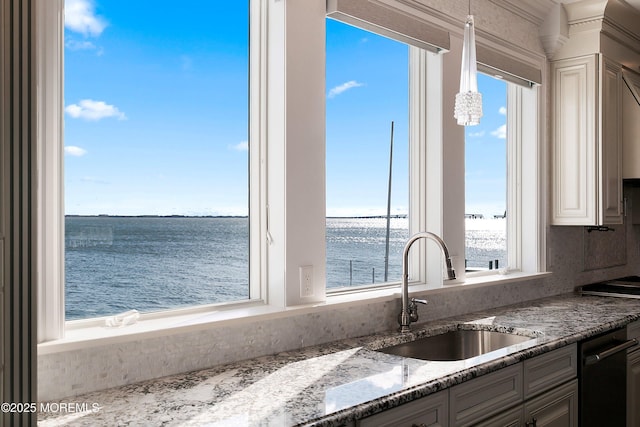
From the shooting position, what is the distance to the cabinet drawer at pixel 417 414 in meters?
1.58

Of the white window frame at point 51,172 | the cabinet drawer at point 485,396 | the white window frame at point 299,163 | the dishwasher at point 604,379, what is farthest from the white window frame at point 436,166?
the white window frame at point 51,172

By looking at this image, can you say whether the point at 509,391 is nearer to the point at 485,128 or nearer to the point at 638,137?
the point at 485,128

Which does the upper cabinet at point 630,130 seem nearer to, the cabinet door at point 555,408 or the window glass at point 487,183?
the window glass at point 487,183

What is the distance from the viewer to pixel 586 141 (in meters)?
3.55

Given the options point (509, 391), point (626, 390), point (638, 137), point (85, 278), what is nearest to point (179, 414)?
point (85, 278)

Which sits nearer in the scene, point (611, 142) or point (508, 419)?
point (508, 419)

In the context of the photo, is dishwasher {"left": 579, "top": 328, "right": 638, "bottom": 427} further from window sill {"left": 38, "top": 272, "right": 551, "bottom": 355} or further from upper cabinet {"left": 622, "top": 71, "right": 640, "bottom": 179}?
upper cabinet {"left": 622, "top": 71, "right": 640, "bottom": 179}

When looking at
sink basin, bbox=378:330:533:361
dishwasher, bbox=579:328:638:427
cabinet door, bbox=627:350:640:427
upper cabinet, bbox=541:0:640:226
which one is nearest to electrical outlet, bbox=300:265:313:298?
sink basin, bbox=378:330:533:361

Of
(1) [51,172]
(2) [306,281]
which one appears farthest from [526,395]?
(1) [51,172]

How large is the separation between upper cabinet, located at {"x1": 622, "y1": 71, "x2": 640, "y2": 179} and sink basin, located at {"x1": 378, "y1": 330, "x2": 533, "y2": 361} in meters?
1.86

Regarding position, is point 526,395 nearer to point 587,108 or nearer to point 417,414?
point 417,414

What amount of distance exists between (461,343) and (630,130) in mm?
2123

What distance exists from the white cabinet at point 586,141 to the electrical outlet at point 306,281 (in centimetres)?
208

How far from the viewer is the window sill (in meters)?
1.62
